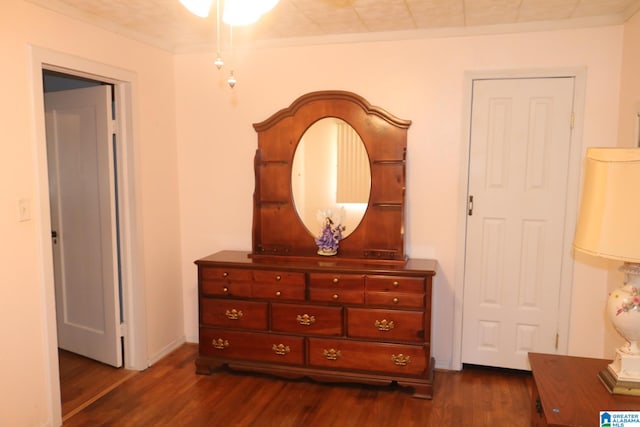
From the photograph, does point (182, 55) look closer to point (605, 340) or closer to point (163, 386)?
point (163, 386)

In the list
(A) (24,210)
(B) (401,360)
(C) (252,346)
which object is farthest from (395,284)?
(A) (24,210)

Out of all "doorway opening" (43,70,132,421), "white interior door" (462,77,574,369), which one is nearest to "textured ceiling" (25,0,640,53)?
"white interior door" (462,77,574,369)

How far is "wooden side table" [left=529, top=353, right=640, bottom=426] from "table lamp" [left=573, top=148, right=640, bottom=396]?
0.20ft

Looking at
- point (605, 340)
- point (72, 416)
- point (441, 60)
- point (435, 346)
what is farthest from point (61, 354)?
point (605, 340)

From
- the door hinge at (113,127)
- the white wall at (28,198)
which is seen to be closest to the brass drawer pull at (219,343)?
the white wall at (28,198)

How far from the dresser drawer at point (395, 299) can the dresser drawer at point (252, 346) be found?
0.55m

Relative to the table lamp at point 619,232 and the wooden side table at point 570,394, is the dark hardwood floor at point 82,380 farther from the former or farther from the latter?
the table lamp at point 619,232

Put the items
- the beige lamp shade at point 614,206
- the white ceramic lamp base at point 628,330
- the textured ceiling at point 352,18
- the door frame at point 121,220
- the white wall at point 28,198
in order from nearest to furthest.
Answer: the beige lamp shade at point 614,206
the white ceramic lamp base at point 628,330
the white wall at point 28,198
the door frame at point 121,220
the textured ceiling at point 352,18

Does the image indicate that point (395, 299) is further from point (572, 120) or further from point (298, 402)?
point (572, 120)

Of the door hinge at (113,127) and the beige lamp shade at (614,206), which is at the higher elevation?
the door hinge at (113,127)

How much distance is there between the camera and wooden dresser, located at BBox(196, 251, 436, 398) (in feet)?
9.70

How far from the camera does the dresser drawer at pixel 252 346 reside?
315cm

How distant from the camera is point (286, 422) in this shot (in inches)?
107

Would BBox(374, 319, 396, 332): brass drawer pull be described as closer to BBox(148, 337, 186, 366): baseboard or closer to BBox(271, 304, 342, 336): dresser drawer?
BBox(271, 304, 342, 336): dresser drawer
